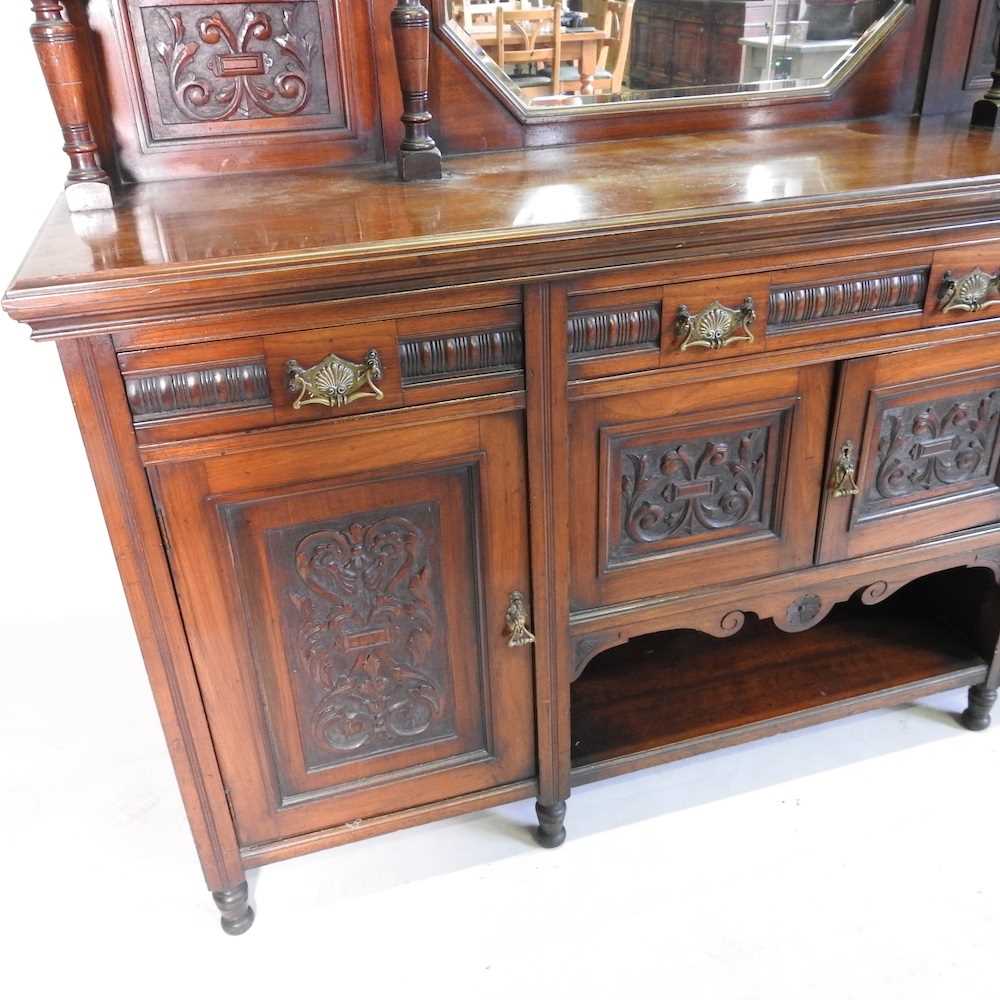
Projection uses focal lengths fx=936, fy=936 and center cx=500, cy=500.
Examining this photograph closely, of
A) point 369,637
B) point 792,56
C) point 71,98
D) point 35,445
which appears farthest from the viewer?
point 35,445

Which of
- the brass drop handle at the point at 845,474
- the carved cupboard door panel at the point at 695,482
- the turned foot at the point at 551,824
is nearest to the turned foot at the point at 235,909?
the turned foot at the point at 551,824

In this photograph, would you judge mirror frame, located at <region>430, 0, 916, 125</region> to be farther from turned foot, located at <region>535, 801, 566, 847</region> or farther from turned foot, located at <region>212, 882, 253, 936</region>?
turned foot, located at <region>212, 882, 253, 936</region>

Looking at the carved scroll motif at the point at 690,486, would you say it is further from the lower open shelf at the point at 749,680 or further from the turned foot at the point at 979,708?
the turned foot at the point at 979,708

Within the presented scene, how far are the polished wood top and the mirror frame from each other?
63 mm

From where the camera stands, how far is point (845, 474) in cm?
130

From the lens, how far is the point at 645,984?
4.05 ft

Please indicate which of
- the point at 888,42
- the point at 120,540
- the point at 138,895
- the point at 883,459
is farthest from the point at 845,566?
the point at 138,895

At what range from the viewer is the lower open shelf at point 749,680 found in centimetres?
147

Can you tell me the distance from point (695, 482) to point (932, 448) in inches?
14.9

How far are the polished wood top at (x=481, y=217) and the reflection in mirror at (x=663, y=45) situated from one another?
0.10m

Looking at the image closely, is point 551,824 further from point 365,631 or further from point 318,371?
point 318,371

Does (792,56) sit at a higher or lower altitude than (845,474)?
higher

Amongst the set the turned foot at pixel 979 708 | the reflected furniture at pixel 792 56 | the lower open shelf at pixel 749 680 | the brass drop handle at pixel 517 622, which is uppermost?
the reflected furniture at pixel 792 56

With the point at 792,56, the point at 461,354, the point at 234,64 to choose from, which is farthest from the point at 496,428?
the point at 792,56
